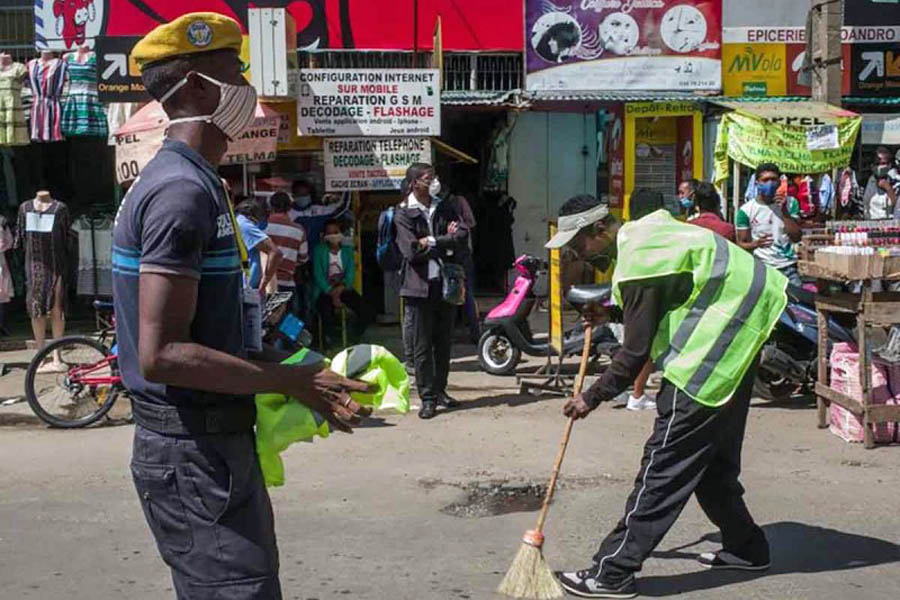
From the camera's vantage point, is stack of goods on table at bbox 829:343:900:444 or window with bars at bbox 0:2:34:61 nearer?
stack of goods on table at bbox 829:343:900:444

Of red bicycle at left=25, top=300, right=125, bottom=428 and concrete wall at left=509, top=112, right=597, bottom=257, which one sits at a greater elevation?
concrete wall at left=509, top=112, right=597, bottom=257

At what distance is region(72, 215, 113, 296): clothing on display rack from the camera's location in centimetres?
1231

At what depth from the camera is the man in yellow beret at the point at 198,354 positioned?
8.54 feet

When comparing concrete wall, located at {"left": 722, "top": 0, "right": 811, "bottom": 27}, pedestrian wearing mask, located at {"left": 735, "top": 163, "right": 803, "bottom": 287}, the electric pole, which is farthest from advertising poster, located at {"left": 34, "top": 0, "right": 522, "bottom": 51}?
pedestrian wearing mask, located at {"left": 735, "top": 163, "right": 803, "bottom": 287}

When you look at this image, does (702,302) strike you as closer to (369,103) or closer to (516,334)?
(516,334)

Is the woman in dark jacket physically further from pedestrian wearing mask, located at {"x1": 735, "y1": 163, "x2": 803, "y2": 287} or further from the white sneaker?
pedestrian wearing mask, located at {"x1": 735, "y1": 163, "x2": 803, "y2": 287}

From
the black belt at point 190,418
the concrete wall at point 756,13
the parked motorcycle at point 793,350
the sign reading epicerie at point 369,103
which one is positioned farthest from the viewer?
the concrete wall at point 756,13

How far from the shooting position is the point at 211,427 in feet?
9.08

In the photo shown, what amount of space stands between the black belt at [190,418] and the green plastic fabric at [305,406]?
0.12m

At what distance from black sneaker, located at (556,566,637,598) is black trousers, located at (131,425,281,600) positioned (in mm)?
2449

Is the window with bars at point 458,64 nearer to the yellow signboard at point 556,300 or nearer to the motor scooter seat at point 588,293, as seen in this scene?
the yellow signboard at point 556,300

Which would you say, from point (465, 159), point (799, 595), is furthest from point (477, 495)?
point (465, 159)

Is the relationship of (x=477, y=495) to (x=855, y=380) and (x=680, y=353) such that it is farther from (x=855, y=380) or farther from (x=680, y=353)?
(x=855, y=380)

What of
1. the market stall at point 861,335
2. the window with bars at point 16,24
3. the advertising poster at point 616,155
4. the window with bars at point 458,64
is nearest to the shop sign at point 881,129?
the advertising poster at point 616,155
